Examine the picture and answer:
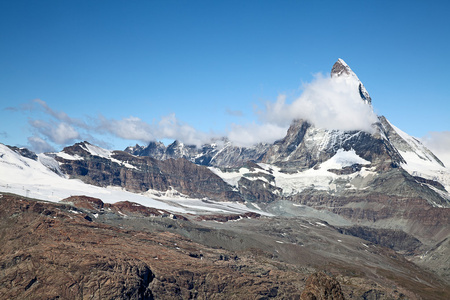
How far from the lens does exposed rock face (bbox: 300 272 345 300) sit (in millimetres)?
43500

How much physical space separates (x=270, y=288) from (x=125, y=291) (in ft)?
153

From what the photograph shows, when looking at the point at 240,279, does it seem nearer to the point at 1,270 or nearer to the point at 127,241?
the point at 127,241

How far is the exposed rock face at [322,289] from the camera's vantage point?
43500 mm

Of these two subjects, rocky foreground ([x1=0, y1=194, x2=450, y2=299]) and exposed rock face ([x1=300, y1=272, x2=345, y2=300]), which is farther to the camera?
rocky foreground ([x1=0, y1=194, x2=450, y2=299])

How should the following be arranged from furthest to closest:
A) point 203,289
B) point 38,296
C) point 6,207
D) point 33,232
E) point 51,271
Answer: point 6,207, point 33,232, point 203,289, point 51,271, point 38,296

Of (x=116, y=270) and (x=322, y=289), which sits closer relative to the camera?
(x=322, y=289)

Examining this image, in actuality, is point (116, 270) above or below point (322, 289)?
below

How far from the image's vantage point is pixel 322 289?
4450cm

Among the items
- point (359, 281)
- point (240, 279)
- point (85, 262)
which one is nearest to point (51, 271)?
point (85, 262)

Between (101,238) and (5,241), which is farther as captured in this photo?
(101,238)

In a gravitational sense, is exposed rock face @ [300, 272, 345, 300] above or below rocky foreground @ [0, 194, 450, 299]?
above

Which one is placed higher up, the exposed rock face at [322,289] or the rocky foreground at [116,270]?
the exposed rock face at [322,289]

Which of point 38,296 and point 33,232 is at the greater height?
point 33,232

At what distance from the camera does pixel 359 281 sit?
622 ft
